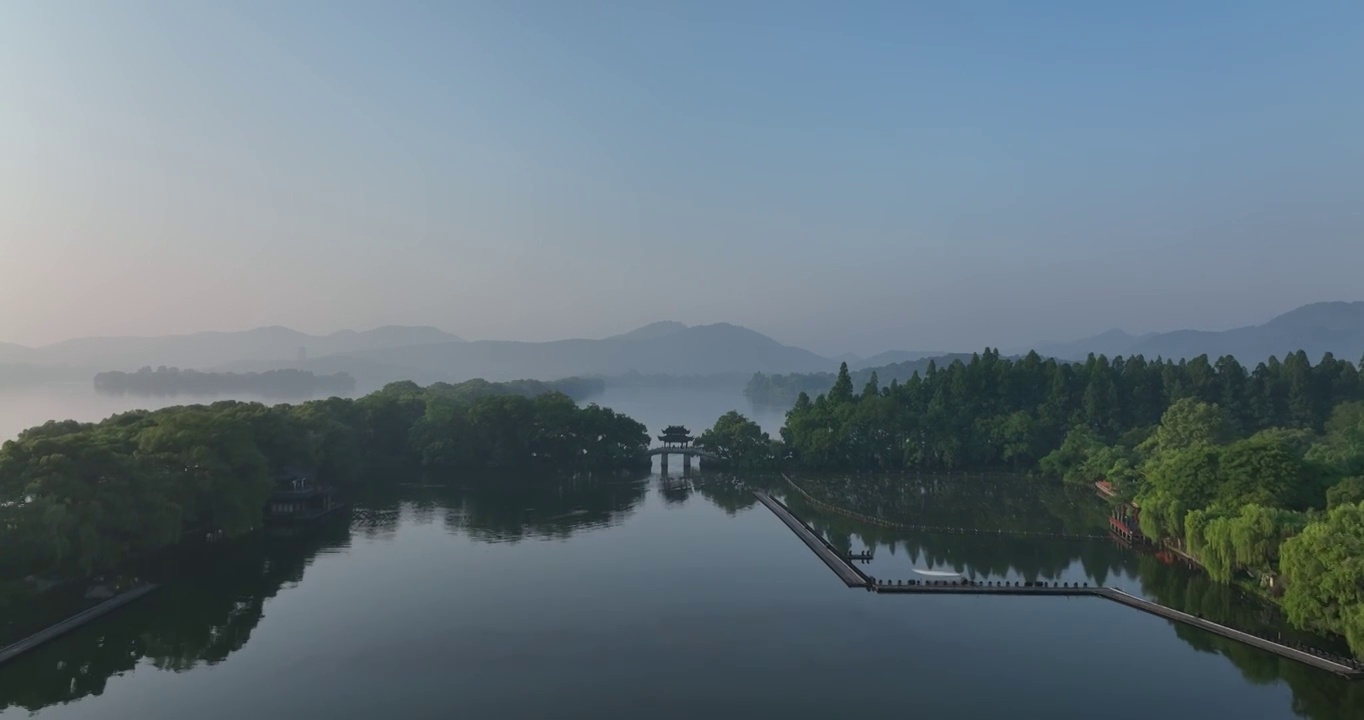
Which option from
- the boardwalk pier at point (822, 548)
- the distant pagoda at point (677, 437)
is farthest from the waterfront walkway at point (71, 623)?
the distant pagoda at point (677, 437)

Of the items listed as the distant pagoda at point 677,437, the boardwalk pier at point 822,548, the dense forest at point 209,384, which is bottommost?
the boardwalk pier at point 822,548

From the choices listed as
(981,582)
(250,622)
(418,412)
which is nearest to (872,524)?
(981,582)

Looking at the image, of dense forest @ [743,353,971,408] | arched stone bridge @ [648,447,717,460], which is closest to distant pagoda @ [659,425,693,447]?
arched stone bridge @ [648,447,717,460]

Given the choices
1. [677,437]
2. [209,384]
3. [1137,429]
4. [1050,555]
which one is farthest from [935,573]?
[209,384]

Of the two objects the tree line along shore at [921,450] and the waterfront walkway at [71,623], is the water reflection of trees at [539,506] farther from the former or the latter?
the waterfront walkway at [71,623]

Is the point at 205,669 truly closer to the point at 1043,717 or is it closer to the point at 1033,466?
the point at 1043,717

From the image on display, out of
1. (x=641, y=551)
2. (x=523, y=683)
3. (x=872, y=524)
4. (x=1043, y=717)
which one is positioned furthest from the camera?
(x=872, y=524)

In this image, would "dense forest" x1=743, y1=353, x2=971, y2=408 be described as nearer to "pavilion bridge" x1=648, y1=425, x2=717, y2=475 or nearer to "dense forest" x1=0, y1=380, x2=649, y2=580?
"pavilion bridge" x1=648, y1=425, x2=717, y2=475
